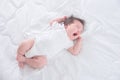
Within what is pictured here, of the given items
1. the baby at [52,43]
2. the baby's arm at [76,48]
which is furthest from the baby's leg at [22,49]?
the baby's arm at [76,48]

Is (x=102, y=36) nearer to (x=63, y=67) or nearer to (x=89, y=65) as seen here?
(x=89, y=65)

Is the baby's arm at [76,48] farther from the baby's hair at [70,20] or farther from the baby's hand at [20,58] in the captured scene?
the baby's hand at [20,58]

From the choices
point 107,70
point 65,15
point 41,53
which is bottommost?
point 107,70

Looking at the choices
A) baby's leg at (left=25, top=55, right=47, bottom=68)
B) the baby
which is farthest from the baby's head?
baby's leg at (left=25, top=55, right=47, bottom=68)

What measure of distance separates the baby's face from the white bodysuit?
0.04m

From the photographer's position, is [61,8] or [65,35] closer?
[65,35]

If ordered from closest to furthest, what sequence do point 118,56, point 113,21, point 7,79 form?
point 7,79, point 118,56, point 113,21

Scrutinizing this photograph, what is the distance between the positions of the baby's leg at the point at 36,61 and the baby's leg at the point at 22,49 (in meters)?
0.03

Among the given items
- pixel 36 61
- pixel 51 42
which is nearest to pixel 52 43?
pixel 51 42

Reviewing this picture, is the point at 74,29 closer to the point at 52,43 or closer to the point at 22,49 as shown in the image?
the point at 52,43

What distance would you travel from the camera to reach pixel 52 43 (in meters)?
1.28

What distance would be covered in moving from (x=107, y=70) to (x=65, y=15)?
1.45 ft

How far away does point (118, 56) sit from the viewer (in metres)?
1.32

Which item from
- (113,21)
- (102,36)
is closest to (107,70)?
(102,36)
